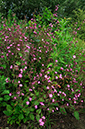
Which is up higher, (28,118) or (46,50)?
(46,50)

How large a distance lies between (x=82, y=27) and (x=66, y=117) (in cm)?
397

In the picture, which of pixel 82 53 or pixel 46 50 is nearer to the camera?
pixel 46 50

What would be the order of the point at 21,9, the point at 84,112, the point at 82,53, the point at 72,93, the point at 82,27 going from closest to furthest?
1. the point at 72,93
2. the point at 84,112
3. the point at 82,53
4. the point at 21,9
5. the point at 82,27

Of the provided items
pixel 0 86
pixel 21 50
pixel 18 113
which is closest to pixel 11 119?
pixel 18 113

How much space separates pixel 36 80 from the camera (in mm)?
1912

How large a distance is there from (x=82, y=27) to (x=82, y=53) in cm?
247

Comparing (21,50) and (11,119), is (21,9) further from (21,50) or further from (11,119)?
(11,119)

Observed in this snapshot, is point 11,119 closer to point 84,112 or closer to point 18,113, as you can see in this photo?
point 18,113

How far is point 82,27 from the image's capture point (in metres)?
4.98

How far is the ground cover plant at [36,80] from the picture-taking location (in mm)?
1700

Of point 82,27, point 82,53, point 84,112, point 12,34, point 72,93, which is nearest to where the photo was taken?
point 72,93

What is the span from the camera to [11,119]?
69.4 inches

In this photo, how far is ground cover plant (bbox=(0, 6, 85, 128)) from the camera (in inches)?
66.9

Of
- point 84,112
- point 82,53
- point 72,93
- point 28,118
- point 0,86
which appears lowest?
point 84,112
